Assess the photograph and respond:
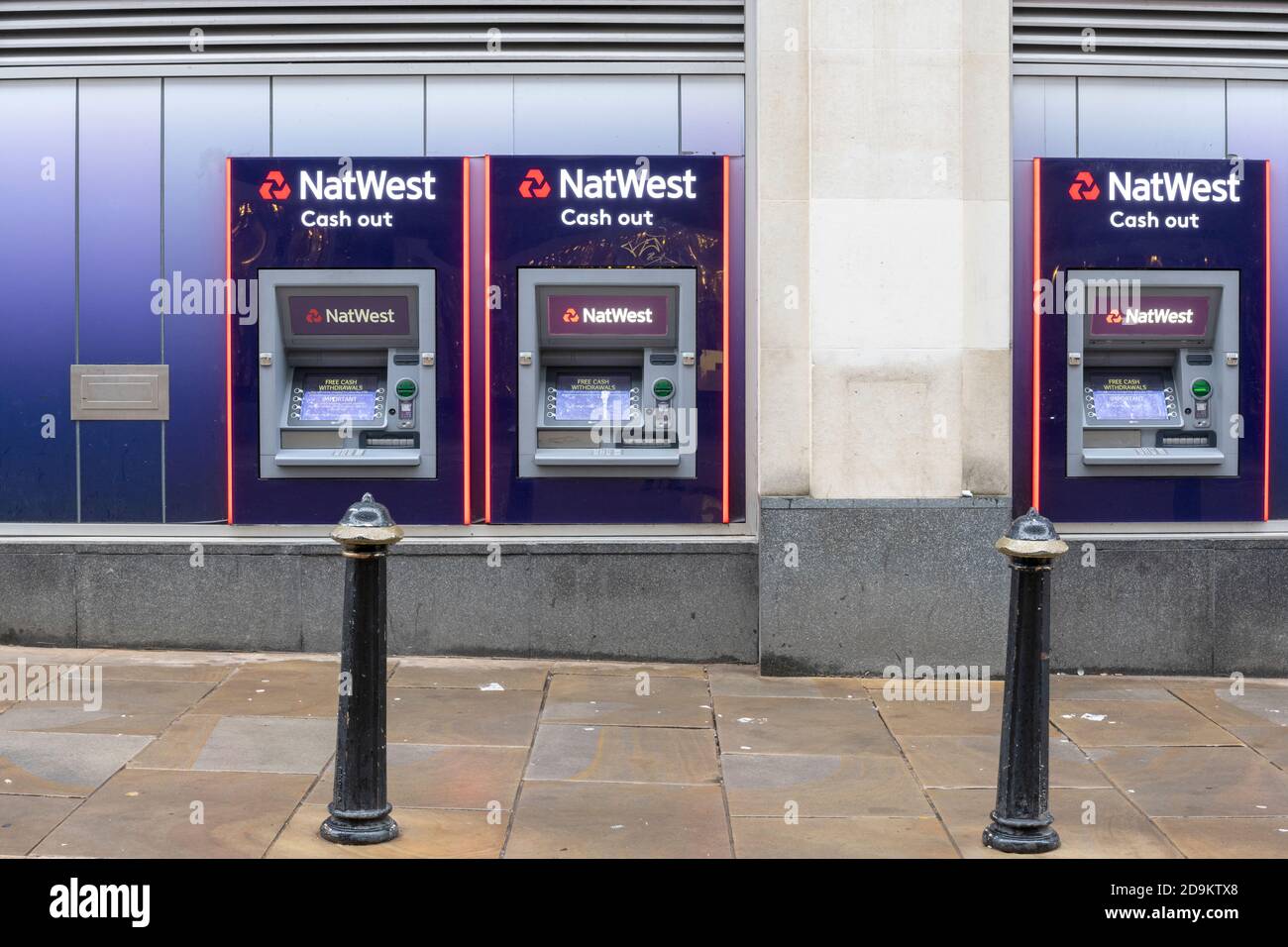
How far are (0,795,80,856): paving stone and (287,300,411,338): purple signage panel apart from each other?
333 centimetres

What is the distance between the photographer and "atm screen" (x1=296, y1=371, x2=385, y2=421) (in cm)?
789

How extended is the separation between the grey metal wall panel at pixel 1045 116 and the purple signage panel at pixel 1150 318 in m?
0.96

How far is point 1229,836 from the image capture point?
510cm

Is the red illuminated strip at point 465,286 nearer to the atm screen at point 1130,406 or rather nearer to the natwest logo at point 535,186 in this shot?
the natwest logo at point 535,186

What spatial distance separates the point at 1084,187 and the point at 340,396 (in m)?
4.38

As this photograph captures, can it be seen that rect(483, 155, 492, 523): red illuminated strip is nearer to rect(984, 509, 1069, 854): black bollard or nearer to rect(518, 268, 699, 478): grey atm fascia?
rect(518, 268, 699, 478): grey atm fascia

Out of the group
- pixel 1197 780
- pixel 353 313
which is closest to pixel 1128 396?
pixel 1197 780

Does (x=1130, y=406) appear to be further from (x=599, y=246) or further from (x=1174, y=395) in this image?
(x=599, y=246)

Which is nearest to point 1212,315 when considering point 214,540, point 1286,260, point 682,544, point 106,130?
point 1286,260

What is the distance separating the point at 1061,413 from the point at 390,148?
411 centimetres

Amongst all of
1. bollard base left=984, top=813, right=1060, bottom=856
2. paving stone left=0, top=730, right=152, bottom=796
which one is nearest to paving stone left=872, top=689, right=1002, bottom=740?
bollard base left=984, top=813, right=1060, bottom=856

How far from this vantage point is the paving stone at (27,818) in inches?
187

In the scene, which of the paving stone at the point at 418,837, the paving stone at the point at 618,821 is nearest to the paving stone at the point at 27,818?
the paving stone at the point at 418,837

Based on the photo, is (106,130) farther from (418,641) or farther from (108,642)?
(418,641)
